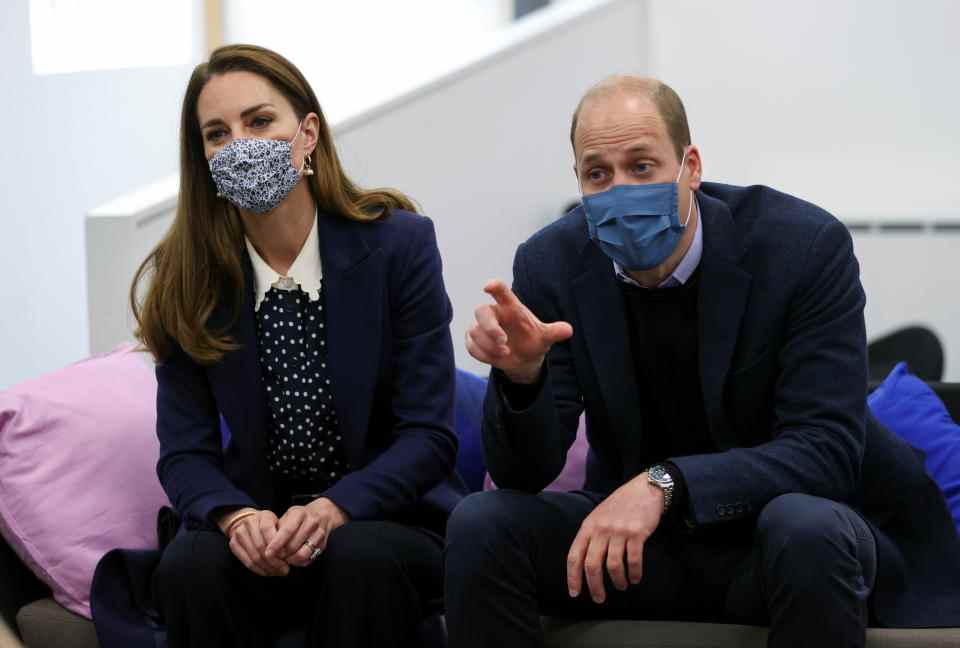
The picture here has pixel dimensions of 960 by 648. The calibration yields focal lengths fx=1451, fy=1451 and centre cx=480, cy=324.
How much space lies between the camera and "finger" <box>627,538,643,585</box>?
6.94ft

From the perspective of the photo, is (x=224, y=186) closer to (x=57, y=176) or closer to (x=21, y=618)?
(x=21, y=618)

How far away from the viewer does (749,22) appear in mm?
5266

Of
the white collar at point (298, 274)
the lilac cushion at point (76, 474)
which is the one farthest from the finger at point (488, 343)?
the lilac cushion at point (76, 474)

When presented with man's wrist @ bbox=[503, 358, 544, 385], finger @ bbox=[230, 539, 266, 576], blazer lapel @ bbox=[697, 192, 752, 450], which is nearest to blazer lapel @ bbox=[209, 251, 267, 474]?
finger @ bbox=[230, 539, 266, 576]

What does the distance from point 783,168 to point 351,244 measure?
292 cm

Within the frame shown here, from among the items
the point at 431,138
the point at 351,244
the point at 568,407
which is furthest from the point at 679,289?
the point at 431,138

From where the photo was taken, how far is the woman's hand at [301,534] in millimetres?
2318

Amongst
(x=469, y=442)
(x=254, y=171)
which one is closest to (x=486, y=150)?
(x=469, y=442)

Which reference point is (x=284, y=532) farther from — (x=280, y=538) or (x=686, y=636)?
(x=686, y=636)

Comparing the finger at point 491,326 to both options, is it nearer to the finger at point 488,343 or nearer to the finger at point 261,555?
the finger at point 488,343

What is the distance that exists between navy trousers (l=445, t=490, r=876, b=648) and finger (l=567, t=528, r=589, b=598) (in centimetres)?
9

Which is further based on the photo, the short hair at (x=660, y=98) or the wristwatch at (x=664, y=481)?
the short hair at (x=660, y=98)

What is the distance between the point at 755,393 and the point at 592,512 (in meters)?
0.37

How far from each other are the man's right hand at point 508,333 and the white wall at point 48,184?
3.44 metres
